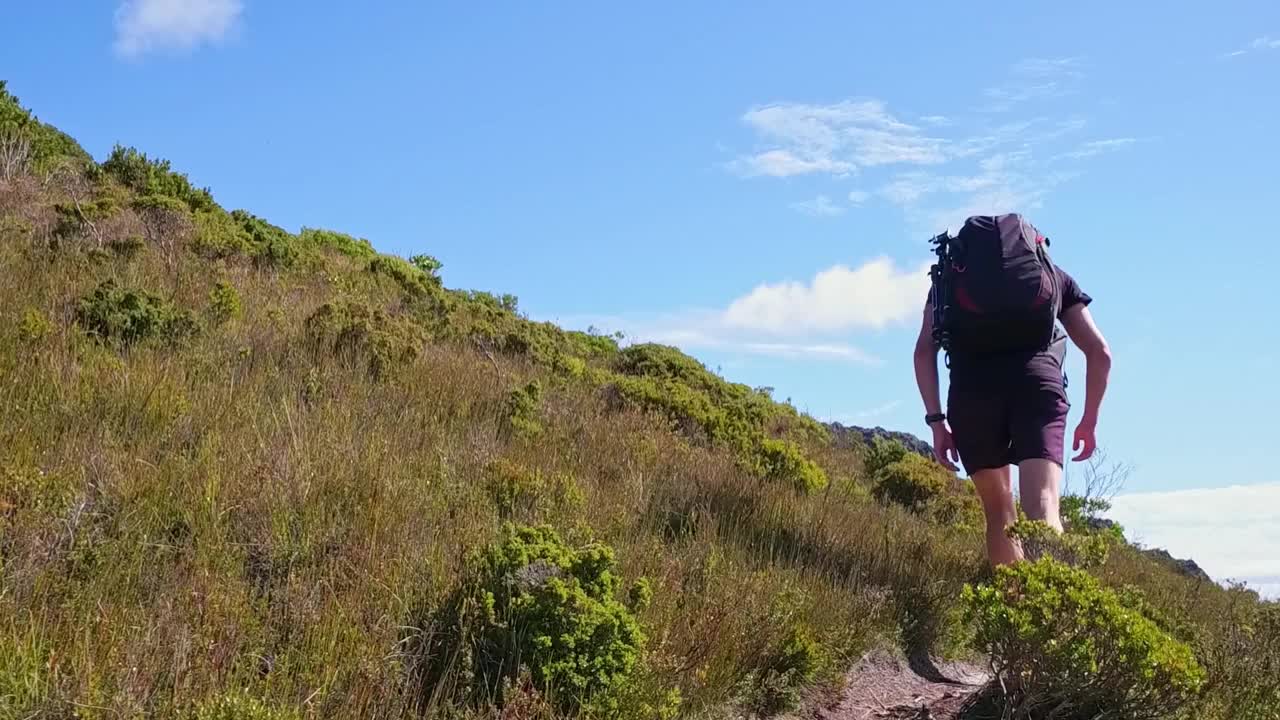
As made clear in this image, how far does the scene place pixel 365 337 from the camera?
682 cm

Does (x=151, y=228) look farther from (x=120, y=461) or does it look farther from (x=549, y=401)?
(x=120, y=461)

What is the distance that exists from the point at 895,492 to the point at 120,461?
22.1 ft

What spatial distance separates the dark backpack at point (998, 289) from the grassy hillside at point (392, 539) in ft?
4.37

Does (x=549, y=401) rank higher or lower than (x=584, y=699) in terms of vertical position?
higher

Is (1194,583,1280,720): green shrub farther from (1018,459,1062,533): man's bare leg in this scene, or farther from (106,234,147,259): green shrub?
(106,234,147,259): green shrub

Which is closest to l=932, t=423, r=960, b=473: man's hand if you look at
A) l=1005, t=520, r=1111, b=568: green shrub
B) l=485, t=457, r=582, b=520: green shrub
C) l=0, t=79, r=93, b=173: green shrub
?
l=1005, t=520, r=1111, b=568: green shrub

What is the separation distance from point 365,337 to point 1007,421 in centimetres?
464

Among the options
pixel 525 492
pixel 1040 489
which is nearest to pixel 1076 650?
pixel 1040 489

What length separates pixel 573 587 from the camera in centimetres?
310

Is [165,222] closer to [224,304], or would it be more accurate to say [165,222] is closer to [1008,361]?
[224,304]

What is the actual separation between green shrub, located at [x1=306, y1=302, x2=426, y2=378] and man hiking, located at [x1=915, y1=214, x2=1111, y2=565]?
396cm

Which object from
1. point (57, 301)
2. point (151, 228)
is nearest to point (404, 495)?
point (57, 301)

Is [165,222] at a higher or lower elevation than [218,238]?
higher

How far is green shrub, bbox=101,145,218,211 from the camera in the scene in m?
13.6
